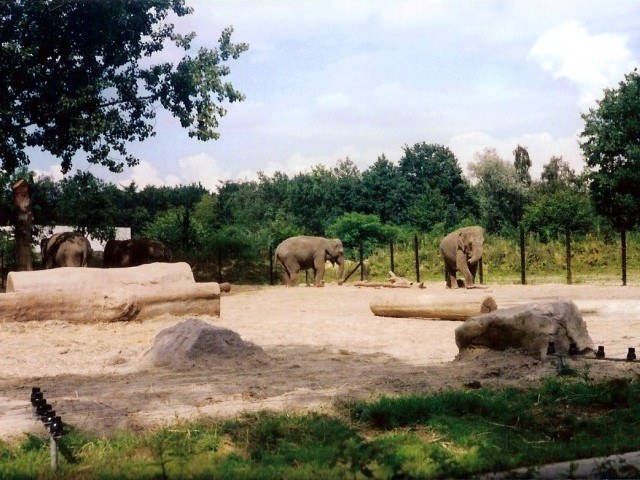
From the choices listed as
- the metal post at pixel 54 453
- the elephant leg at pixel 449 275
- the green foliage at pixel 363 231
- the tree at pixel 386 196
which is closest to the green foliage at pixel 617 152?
the green foliage at pixel 363 231

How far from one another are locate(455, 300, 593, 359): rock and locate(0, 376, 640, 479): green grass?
2.05m

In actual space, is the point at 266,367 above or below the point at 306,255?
below

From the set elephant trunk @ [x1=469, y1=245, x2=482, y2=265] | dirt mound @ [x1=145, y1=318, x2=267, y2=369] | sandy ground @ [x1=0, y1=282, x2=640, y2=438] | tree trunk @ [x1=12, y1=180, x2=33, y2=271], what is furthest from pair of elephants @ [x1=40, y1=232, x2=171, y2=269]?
dirt mound @ [x1=145, y1=318, x2=267, y2=369]

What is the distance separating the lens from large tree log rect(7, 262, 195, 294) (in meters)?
14.3

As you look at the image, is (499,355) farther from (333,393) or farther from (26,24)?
(26,24)

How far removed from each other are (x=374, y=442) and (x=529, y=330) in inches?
161

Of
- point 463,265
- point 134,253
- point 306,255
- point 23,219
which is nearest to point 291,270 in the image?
point 306,255

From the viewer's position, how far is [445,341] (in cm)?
1215

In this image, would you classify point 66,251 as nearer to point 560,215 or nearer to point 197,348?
point 197,348

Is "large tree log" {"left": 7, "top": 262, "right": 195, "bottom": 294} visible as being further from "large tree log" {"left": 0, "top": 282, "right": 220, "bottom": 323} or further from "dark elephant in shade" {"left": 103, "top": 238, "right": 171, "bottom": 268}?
"dark elephant in shade" {"left": 103, "top": 238, "right": 171, "bottom": 268}

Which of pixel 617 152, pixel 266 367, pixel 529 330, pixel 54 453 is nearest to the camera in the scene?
pixel 54 453

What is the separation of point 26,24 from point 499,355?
18230 millimetres

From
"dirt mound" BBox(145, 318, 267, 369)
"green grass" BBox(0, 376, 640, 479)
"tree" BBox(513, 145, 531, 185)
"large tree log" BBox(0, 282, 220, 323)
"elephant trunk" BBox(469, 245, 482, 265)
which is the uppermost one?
"tree" BBox(513, 145, 531, 185)

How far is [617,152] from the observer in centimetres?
3931
